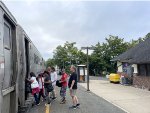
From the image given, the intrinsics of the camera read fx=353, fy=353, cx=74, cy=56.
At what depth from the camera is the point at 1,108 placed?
7.09 metres

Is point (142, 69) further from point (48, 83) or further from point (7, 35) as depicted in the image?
point (7, 35)

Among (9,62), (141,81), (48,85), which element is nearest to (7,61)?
(9,62)

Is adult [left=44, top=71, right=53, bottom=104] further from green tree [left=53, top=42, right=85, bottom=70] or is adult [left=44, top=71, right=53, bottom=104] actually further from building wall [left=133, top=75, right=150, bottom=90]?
green tree [left=53, top=42, right=85, bottom=70]

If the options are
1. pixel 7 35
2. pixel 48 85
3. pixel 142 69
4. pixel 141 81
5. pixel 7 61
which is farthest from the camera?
pixel 142 69

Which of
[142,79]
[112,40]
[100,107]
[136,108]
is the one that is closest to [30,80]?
[100,107]

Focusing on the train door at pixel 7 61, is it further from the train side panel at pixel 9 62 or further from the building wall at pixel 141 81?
the building wall at pixel 141 81

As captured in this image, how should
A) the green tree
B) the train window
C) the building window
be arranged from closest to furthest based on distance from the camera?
1. the train window
2. the building window
3. the green tree

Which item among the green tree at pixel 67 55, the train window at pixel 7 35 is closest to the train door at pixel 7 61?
the train window at pixel 7 35

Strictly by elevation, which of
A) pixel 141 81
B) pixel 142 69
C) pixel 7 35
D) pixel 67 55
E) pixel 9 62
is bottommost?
pixel 141 81

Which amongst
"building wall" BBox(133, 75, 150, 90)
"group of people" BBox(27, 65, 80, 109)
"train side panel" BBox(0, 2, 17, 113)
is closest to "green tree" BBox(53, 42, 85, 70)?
"building wall" BBox(133, 75, 150, 90)

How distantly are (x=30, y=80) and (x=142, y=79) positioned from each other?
15597 mm

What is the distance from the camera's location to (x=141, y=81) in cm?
2816

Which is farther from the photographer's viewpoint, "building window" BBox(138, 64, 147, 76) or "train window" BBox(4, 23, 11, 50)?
"building window" BBox(138, 64, 147, 76)

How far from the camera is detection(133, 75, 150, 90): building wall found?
26444 mm
